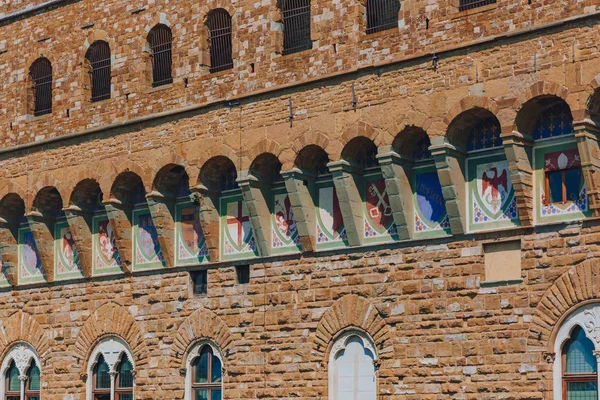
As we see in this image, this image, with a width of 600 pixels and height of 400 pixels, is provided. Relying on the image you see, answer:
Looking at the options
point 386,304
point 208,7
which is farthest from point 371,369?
point 208,7

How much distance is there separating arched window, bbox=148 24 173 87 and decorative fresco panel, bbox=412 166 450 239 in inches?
273

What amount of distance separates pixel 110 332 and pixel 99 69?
5.81 metres

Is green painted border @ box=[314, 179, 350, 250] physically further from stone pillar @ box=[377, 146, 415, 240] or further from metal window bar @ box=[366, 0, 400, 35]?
metal window bar @ box=[366, 0, 400, 35]

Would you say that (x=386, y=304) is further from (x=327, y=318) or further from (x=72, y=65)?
(x=72, y=65)

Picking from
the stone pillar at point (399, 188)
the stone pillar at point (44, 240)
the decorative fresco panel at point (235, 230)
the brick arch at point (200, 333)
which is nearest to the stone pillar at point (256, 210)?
the decorative fresco panel at point (235, 230)

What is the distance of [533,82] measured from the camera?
2839 centimetres

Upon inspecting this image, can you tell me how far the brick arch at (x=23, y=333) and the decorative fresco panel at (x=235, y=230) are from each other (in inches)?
226

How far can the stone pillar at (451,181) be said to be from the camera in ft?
97.0

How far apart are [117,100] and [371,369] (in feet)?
29.2

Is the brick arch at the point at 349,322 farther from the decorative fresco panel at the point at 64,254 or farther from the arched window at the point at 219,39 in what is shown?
the decorative fresco panel at the point at 64,254

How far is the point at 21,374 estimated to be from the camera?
37.8 m

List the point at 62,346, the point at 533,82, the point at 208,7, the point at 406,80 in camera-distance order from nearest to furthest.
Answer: the point at 533,82
the point at 406,80
the point at 208,7
the point at 62,346

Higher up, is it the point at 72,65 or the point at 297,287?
the point at 72,65

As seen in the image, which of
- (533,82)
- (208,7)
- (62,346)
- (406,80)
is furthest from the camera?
(62,346)
